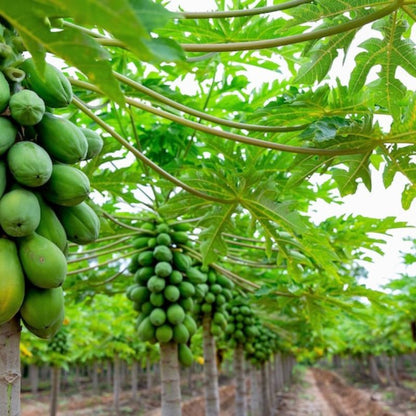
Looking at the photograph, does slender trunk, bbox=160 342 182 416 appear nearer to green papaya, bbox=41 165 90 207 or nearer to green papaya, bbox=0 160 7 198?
green papaya, bbox=41 165 90 207

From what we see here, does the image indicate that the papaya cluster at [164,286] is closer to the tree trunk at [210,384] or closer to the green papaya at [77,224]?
the tree trunk at [210,384]

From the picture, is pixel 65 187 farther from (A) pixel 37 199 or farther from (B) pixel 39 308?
(B) pixel 39 308

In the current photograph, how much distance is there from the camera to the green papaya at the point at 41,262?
1.11 m

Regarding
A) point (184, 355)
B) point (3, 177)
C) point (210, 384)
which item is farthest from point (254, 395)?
point (3, 177)

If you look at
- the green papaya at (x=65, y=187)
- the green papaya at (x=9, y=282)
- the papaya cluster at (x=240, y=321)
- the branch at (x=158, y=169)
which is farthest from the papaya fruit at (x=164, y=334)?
the papaya cluster at (x=240, y=321)

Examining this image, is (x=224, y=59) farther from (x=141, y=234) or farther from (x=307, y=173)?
(x=141, y=234)

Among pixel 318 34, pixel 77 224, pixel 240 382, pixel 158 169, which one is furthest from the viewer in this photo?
pixel 240 382

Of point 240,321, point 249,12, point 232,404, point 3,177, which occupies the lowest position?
point 232,404

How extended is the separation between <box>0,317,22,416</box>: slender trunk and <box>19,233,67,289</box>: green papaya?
124 mm

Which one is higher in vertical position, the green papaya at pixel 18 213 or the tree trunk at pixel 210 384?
the green papaya at pixel 18 213

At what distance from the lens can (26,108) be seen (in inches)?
45.5

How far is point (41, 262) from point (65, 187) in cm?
23

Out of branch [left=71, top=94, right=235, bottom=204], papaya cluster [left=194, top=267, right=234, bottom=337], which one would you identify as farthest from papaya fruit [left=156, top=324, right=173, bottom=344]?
papaya cluster [left=194, top=267, right=234, bottom=337]

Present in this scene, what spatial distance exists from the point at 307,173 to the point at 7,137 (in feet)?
4.23
